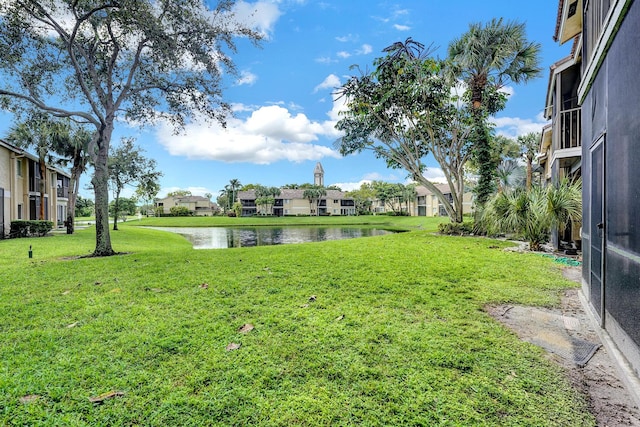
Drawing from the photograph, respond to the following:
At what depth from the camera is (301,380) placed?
8.17ft

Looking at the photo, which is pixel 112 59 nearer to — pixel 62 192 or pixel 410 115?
pixel 410 115

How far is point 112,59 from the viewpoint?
10211mm

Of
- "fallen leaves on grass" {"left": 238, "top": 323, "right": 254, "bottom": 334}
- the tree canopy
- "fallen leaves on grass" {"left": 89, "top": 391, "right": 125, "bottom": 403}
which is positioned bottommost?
"fallen leaves on grass" {"left": 89, "top": 391, "right": 125, "bottom": 403}

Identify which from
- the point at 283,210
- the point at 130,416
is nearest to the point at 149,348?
the point at 130,416

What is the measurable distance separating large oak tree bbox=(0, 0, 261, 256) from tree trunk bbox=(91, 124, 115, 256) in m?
0.03

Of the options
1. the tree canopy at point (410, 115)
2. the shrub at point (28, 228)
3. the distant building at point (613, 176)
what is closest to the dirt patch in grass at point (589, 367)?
the distant building at point (613, 176)

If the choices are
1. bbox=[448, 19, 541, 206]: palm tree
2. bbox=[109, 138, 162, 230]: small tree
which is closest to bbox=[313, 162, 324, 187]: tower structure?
bbox=[109, 138, 162, 230]: small tree

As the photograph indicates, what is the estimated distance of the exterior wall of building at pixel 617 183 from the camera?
262 centimetres

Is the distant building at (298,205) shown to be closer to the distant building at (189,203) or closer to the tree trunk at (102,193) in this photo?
the distant building at (189,203)

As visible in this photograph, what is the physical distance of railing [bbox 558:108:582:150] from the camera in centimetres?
922

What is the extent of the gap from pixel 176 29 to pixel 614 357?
12.6 m

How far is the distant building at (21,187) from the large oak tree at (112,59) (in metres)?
9.26

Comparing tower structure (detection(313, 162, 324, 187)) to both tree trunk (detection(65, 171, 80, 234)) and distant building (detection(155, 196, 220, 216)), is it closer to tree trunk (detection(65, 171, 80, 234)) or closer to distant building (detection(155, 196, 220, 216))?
distant building (detection(155, 196, 220, 216))

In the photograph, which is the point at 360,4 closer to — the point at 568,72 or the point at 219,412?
the point at 568,72
